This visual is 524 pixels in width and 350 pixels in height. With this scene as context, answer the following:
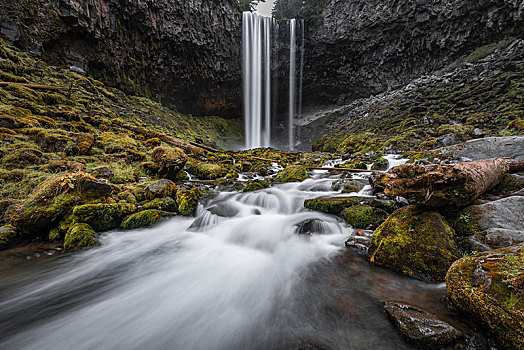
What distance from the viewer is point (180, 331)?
6.56 feet

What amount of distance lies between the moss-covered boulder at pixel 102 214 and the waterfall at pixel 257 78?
24.6 m

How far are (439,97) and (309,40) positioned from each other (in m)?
17.2

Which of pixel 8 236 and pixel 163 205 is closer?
pixel 8 236

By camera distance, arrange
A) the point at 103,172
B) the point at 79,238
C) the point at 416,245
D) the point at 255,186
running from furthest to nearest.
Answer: the point at 255,186, the point at 103,172, the point at 79,238, the point at 416,245

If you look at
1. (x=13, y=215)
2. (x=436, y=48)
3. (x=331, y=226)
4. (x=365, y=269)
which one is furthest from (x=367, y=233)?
(x=436, y=48)

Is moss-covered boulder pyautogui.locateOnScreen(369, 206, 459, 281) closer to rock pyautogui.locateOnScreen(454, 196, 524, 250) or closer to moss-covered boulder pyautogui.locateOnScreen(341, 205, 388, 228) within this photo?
rock pyautogui.locateOnScreen(454, 196, 524, 250)

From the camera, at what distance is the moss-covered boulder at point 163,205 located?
459cm

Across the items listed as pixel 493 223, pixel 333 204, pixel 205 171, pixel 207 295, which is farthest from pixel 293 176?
pixel 207 295

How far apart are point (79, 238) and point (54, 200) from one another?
0.97 meters

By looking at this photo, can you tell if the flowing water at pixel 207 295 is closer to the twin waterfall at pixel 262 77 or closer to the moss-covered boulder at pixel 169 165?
the moss-covered boulder at pixel 169 165

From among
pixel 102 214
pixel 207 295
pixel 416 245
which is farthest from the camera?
pixel 102 214

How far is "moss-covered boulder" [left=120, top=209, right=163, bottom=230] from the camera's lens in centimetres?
399

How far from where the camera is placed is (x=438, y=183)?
93.9 inches

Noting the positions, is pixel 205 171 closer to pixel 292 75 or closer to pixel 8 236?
pixel 8 236
